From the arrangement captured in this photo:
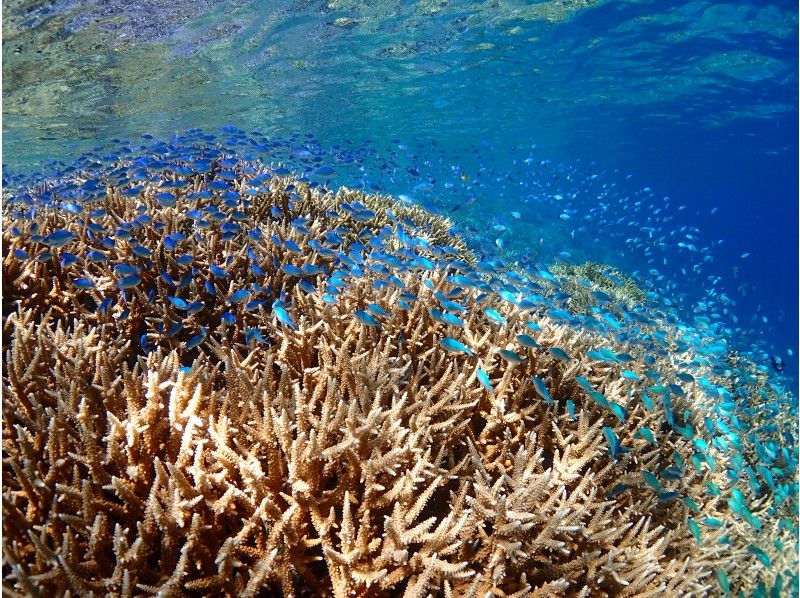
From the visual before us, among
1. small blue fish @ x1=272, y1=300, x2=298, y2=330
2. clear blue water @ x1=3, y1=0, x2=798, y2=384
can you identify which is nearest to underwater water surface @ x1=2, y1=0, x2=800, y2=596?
small blue fish @ x1=272, y1=300, x2=298, y2=330

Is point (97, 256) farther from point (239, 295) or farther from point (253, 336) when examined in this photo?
point (253, 336)

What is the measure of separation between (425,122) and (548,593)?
4463 cm

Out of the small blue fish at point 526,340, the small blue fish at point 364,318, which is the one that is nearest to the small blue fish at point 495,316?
the small blue fish at point 526,340

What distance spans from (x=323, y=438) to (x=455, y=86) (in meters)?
32.4

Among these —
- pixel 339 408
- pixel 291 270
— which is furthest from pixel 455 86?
pixel 339 408

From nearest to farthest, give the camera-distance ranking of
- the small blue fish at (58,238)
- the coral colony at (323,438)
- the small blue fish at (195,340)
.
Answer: the coral colony at (323,438) → the small blue fish at (195,340) → the small blue fish at (58,238)

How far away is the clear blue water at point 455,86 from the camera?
16.9 m

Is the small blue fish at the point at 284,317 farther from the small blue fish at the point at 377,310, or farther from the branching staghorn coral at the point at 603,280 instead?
the branching staghorn coral at the point at 603,280

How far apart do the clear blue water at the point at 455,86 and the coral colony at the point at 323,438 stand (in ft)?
17.9

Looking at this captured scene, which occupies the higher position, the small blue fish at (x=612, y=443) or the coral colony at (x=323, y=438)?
the coral colony at (x=323, y=438)

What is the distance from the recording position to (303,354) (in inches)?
145

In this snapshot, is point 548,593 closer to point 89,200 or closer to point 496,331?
point 496,331

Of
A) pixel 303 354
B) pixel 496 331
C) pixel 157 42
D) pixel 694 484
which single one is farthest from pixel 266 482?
pixel 157 42

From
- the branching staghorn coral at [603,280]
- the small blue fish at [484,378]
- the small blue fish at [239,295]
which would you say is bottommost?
the branching staghorn coral at [603,280]
